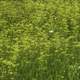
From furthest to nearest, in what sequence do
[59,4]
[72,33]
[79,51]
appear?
[59,4]
[72,33]
[79,51]

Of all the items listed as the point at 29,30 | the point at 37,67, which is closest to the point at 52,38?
the point at 29,30

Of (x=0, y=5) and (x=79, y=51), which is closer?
(x=79, y=51)

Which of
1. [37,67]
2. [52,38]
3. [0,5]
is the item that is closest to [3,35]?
[52,38]

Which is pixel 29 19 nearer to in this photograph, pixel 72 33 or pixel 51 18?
pixel 51 18

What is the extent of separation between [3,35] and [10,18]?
1.37 m

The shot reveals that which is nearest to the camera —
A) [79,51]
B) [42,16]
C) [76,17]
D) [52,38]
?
[79,51]

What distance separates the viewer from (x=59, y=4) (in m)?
7.86

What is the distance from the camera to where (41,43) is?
545 cm

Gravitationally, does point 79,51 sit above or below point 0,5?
below

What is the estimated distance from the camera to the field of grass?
5.02 m

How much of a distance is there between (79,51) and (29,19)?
2033 mm

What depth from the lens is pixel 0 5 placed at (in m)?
7.95

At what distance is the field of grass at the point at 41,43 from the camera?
5016mm

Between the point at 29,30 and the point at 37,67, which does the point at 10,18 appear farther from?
the point at 37,67
